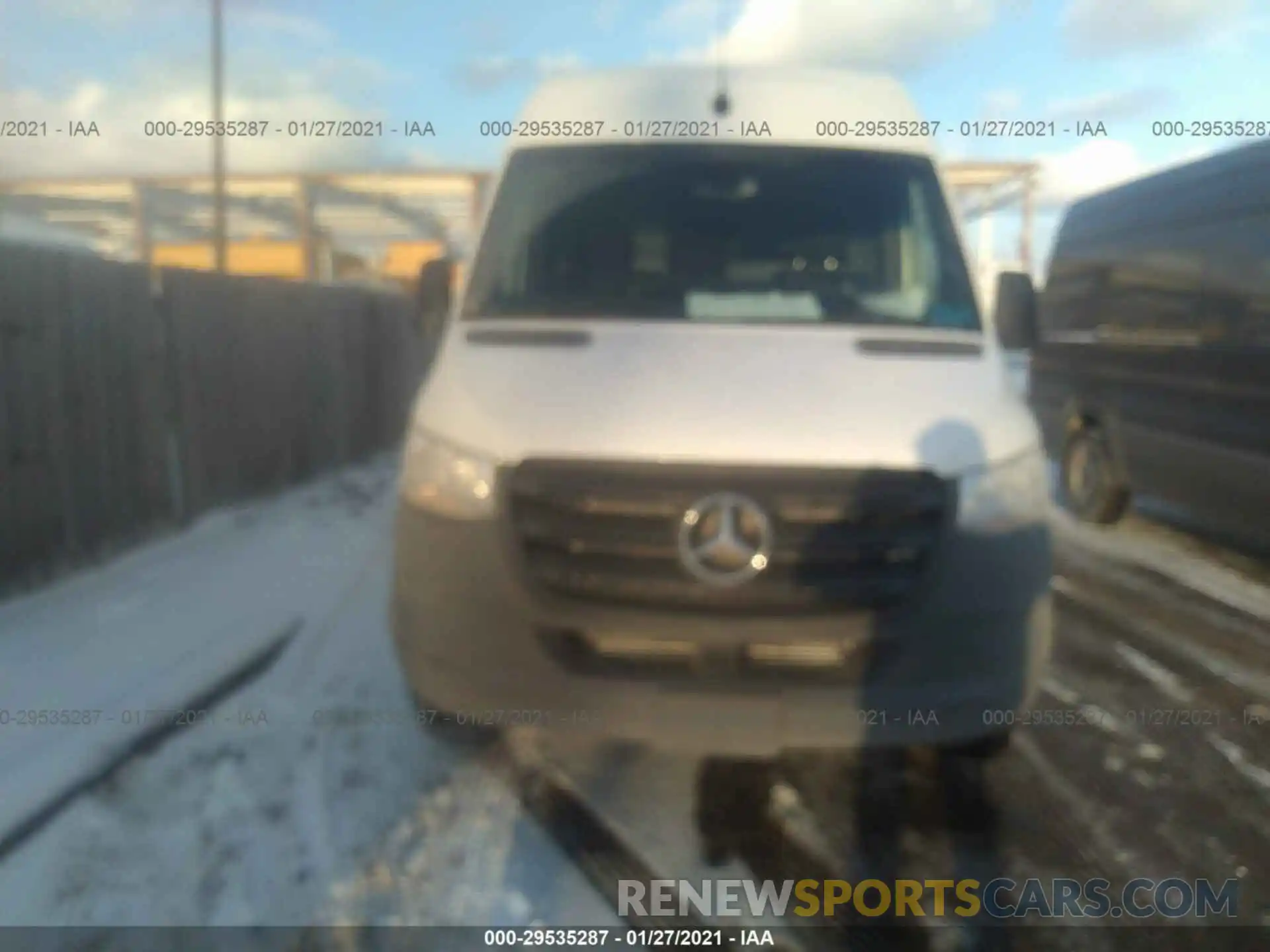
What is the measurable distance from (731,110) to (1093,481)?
5.24 m

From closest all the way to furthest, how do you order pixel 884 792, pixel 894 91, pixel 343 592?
pixel 884 792 < pixel 894 91 < pixel 343 592

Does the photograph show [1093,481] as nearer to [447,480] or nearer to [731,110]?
[731,110]

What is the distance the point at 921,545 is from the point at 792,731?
62 cm

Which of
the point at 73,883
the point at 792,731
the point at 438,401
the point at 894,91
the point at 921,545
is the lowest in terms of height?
the point at 73,883

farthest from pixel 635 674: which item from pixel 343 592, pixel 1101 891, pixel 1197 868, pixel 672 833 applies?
pixel 343 592

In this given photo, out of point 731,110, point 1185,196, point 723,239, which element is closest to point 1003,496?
point 723,239

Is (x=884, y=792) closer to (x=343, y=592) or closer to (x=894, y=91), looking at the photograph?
(x=894, y=91)

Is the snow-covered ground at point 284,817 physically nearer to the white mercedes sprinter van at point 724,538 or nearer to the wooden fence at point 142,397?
the white mercedes sprinter van at point 724,538

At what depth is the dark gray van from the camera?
571 cm

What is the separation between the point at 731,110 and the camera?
4.03m

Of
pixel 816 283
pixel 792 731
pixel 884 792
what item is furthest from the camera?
pixel 816 283

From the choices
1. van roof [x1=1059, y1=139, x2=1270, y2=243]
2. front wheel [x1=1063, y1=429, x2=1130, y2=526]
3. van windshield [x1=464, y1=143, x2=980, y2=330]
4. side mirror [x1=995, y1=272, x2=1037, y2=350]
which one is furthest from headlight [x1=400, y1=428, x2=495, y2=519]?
front wheel [x1=1063, y1=429, x2=1130, y2=526]

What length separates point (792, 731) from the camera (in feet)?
8.80

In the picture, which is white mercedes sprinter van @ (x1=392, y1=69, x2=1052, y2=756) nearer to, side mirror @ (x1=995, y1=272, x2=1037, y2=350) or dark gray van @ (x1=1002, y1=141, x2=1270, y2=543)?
side mirror @ (x1=995, y1=272, x2=1037, y2=350)
